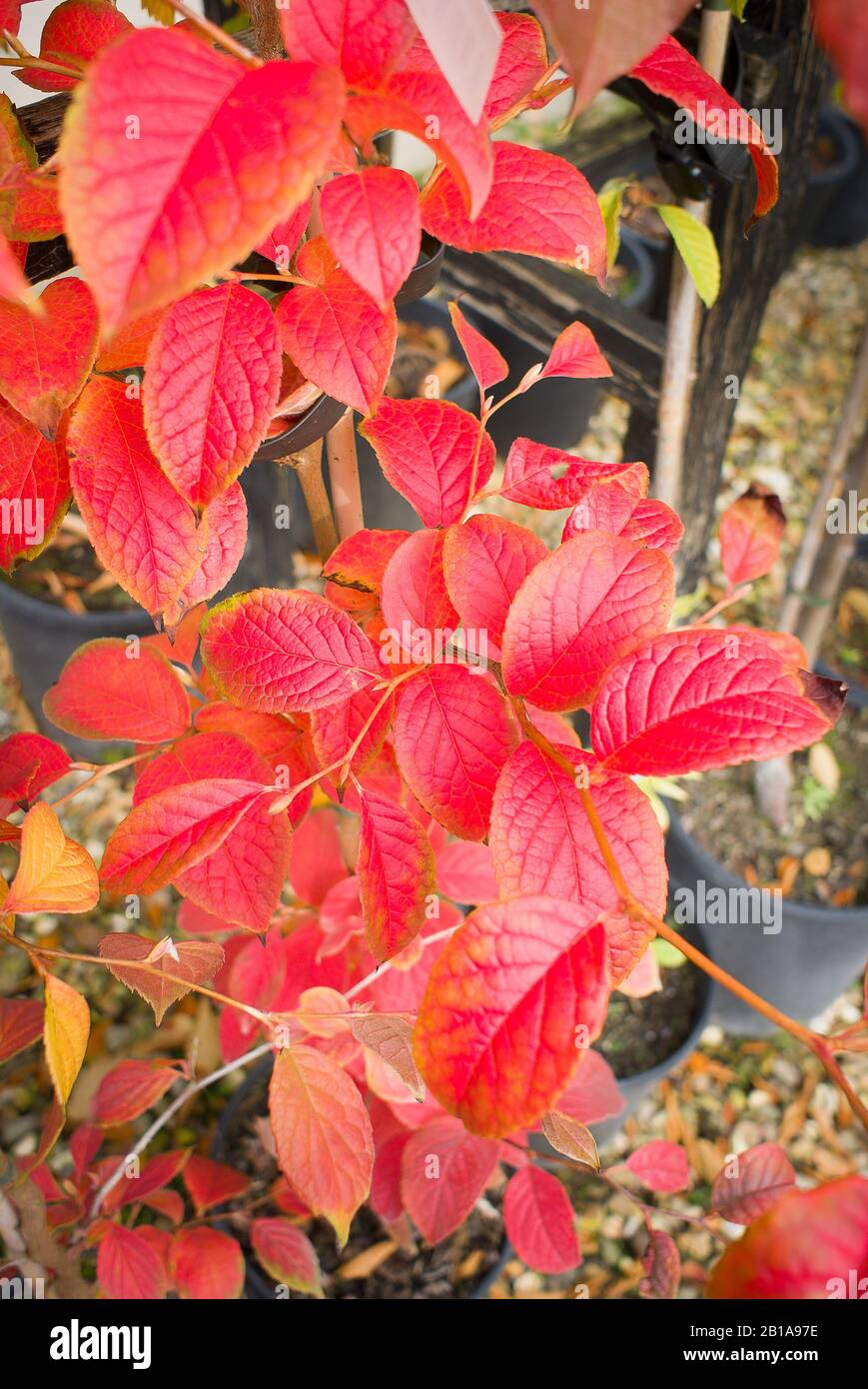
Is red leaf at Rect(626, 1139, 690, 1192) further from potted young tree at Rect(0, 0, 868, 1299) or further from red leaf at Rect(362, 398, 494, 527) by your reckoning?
red leaf at Rect(362, 398, 494, 527)

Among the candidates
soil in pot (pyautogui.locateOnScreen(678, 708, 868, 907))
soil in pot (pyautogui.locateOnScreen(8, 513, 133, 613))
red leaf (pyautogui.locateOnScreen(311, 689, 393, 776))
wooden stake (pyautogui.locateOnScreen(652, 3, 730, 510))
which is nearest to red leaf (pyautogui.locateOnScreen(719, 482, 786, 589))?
wooden stake (pyautogui.locateOnScreen(652, 3, 730, 510))

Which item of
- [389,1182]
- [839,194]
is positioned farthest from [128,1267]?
[839,194]

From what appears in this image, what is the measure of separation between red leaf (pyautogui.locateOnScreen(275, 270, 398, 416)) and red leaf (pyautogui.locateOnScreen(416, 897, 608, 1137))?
0.26m

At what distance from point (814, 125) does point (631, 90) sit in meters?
0.37

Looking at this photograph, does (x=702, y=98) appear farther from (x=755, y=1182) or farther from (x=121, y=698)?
(x=755, y=1182)

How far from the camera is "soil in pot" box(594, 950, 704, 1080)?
1.46 metres

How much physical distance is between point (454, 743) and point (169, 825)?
179 millimetres

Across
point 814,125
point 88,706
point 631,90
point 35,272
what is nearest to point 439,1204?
point 88,706

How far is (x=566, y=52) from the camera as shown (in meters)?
0.31

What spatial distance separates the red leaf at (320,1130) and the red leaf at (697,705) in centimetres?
30

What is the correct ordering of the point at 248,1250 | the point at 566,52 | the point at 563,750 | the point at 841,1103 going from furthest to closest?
the point at 841,1103
the point at 248,1250
the point at 563,750
the point at 566,52

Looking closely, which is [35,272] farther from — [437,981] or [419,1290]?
[419,1290]

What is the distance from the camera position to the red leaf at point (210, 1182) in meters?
1.09

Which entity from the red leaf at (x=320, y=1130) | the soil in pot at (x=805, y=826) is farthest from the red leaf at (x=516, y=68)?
the soil in pot at (x=805, y=826)
